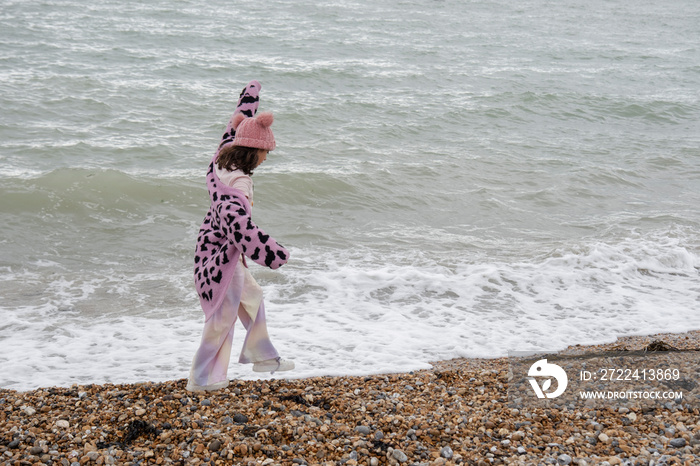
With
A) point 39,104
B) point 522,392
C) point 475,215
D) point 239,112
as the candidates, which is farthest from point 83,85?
point 522,392

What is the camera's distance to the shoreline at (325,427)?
353cm

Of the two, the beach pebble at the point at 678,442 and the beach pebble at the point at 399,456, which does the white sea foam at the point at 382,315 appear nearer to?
the beach pebble at the point at 399,456

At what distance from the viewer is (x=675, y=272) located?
8227 mm

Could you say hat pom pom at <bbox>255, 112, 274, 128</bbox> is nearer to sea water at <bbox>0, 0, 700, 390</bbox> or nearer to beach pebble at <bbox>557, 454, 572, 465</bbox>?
sea water at <bbox>0, 0, 700, 390</bbox>

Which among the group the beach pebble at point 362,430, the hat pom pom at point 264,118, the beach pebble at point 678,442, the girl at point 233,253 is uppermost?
the hat pom pom at point 264,118

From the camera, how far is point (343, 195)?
11.2 metres

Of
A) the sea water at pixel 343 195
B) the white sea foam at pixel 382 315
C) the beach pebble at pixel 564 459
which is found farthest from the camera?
the sea water at pixel 343 195

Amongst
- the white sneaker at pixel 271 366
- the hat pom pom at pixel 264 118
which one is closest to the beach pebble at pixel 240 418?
the white sneaker at pixel 271 366

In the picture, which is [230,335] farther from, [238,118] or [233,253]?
[238,118]

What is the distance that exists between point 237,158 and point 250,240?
21.5 inches

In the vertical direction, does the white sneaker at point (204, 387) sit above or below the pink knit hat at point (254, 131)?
below

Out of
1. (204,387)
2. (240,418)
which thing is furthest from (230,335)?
(240,418)

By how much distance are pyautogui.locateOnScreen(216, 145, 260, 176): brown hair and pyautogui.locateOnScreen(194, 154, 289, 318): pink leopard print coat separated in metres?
0.12

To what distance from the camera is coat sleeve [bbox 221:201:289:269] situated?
3738 mm
